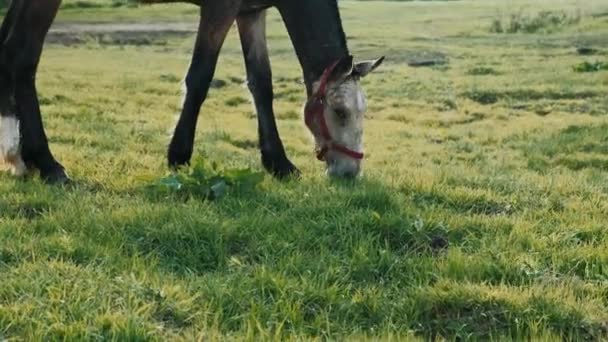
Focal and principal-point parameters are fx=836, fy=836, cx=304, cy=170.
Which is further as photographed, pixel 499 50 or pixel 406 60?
pixel 499 50

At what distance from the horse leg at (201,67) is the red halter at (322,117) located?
0.93m

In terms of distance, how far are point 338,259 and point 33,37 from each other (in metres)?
3.81

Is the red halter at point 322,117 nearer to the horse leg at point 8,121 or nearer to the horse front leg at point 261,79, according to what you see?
the horse front leg at point 261,79

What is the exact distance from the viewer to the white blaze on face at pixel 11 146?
7.03 metres

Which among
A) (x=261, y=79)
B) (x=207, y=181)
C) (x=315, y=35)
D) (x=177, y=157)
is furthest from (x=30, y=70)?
(x=315, y=35)

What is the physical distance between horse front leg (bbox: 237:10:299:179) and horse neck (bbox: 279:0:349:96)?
0.66 metres

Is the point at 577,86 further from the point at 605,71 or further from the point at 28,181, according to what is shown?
the point at 28,181

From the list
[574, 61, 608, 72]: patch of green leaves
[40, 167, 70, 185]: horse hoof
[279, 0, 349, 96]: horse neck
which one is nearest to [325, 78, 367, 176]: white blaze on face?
[279, 0, 349, 96]: horse neck

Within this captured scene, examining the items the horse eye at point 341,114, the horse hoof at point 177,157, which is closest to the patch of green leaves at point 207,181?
the horse hoof at point 177,157

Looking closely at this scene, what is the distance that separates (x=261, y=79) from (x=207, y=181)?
2.13 m

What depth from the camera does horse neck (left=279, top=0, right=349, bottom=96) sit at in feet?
24.2

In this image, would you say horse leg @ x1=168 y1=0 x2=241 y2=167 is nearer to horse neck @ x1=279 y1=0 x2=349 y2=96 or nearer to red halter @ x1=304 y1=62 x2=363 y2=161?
horse neck @ x1=279 y1=0 x2=349 y2=96

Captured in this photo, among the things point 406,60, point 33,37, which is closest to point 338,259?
point 33,37

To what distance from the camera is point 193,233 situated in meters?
5.10
